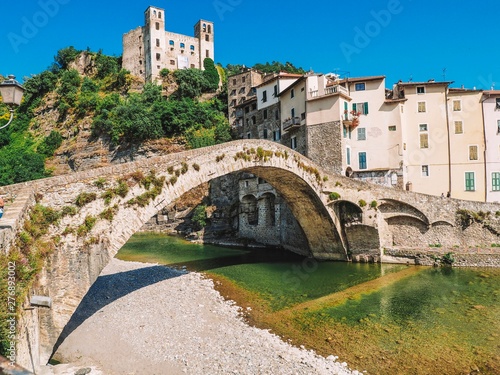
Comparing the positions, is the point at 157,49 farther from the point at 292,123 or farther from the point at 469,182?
the point at 469,182

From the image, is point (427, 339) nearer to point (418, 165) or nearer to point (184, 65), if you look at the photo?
point (418, 165)

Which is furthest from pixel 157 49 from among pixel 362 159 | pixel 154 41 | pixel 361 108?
pixel 362 159

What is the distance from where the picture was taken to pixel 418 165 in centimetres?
2652

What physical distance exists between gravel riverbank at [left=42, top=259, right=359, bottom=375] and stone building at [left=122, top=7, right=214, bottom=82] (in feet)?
151

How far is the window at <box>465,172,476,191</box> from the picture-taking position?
25188 millimetres

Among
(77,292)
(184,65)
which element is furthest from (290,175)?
(184,65)

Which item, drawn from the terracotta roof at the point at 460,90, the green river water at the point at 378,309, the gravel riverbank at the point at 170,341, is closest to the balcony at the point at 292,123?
the terracotta roof at the point at 460,90

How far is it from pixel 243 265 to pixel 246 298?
271 inches

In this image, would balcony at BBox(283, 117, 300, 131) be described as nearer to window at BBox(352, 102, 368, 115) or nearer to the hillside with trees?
window at BBox(352, 102, 368, 115)

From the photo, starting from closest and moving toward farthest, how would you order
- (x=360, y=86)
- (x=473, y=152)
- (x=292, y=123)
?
(x=473, y=152), (x=360, y=86), (x=292, y=123)

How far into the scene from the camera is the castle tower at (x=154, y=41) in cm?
5309

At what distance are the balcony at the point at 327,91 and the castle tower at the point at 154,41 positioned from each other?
34350mm

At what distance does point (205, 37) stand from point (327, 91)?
40.4 meters

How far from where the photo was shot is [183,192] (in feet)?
42.3
